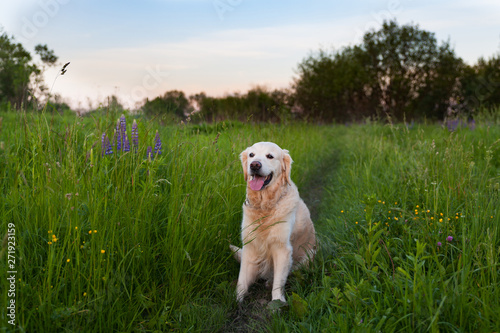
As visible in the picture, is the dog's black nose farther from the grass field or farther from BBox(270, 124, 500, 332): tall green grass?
BBox(270, 124, 500, 332): tall green grass

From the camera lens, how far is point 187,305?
2.50 metres

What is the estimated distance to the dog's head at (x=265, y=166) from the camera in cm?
306

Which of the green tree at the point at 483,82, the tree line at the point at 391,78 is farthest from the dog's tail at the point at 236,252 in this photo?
the green tree at the point at 483,82

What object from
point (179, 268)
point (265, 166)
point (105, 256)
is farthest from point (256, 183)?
point (105, 256)

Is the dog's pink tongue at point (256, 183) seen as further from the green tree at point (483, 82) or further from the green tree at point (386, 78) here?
the green tree at point (483, 82)

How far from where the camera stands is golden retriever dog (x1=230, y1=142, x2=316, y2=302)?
2994 mm

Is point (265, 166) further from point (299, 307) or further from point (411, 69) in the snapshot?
point (411, 69)

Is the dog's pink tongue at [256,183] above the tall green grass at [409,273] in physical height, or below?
above

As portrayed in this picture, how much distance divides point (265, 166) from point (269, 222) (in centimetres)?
49

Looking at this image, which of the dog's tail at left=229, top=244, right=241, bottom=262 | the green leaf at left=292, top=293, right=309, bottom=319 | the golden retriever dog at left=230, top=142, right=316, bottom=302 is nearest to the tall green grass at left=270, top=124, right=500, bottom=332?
the green leaf at left=292, top=293, right=309, bottom=319

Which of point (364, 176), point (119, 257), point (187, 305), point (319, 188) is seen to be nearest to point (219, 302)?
point (187, 305)

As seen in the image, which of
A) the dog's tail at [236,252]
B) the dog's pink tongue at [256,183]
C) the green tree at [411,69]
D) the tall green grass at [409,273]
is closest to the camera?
the tall green grass at [409,273]

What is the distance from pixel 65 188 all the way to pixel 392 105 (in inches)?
1163

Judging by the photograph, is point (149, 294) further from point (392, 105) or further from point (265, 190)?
point (392, 105)
